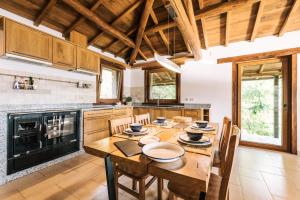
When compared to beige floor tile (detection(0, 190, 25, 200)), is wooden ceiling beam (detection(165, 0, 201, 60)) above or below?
above

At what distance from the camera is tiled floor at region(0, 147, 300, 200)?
1680 millimetres

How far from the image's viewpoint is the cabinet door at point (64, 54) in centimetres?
257

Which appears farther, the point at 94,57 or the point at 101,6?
the point at 94,57

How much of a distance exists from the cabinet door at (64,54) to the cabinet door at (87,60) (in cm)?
12

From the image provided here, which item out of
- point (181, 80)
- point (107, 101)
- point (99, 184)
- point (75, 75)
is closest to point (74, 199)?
point (99, 184)

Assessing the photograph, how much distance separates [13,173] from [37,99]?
1.24 meters

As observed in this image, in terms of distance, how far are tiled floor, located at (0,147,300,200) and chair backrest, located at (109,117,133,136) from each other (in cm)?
77

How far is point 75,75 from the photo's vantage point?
131 inches

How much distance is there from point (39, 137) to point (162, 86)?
3391mm

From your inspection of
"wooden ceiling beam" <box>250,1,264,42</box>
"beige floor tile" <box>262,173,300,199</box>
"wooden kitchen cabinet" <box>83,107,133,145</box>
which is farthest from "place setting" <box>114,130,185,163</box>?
"wooden ceiling beam" <box>250,1,264,42</box>

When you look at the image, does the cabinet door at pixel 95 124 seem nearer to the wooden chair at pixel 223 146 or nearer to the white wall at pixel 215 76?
the white wall at pixel 215 76

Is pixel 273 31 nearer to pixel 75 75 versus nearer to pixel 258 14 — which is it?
pixel 258 14

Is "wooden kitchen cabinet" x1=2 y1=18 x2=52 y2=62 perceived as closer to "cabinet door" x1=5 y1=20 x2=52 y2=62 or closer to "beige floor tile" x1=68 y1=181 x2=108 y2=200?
"cabinet door" x1=5 y1=20 x2=52 y2=62

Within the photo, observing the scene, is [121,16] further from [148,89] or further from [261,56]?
[261,56]
